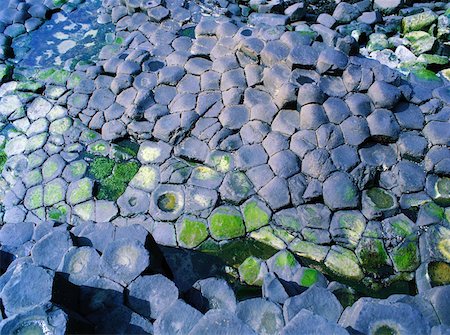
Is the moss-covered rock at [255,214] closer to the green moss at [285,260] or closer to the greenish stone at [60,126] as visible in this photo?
the green moss at [285,260]

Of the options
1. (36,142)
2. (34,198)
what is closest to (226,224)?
(34,198)

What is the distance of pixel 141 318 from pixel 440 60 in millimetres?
5415

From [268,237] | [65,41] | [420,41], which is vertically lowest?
[268,237]

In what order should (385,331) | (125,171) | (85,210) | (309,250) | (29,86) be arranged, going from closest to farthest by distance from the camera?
1. (385,331)
2. (309,250)
3. (85,210)
4. (125,171)
5. (29,86)

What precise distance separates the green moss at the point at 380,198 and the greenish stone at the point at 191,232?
6.19ft

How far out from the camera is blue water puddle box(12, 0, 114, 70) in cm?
738

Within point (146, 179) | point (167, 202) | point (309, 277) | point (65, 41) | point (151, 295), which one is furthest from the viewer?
point (65, 41)

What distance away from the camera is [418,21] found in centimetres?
700

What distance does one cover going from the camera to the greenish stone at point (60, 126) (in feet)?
20.7

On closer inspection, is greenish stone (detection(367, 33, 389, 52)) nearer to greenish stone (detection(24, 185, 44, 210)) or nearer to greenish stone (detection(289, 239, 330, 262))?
greenish stone (detection(289, 239, 330, 262))

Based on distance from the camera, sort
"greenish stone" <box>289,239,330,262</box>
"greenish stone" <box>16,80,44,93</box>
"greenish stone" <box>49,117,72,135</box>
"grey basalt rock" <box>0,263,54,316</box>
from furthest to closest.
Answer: "greenish stone" <box>16,80,44,93</box> < "greenish stone" <box>49,117,72,135</box> < "greenish stone" <box>289,239,330,262</box> < "grey basalt rock" <box>0,263,54,316</box>

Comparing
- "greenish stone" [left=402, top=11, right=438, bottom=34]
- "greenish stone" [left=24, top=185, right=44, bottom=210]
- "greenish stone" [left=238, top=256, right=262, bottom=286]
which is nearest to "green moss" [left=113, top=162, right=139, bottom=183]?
"greenish stone" [left=24, top=185, right=44, bottom=210]

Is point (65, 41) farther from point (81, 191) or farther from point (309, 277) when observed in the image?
point (309, 277)

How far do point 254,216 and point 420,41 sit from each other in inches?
153
